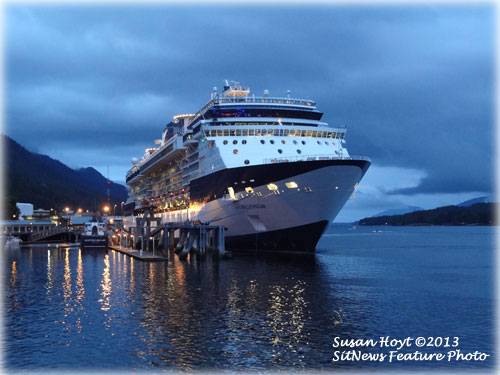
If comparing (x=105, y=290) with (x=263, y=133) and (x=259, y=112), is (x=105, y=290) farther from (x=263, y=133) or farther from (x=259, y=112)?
(x=259, y=112)

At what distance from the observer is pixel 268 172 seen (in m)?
40.1

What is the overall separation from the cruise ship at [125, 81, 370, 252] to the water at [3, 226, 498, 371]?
5373 mm

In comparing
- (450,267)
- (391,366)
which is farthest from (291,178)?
(391,366)

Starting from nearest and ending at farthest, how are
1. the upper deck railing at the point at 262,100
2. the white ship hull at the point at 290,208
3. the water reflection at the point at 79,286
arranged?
the water reflection at the point at 79,286 < the white ship hull at the point at 290,208 < the upper deck railing at the point at 262,100

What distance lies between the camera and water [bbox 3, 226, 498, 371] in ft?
52.5

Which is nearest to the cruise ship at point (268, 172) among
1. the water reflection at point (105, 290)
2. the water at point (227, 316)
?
the water at point (227, 316)

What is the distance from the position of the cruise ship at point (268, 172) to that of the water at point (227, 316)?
17.6 feet

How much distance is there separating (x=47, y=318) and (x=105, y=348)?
216 inches

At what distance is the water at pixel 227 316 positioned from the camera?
16.0 metres

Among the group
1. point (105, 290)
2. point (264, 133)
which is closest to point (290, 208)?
point (264, 133)

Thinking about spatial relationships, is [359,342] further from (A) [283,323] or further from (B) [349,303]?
(B) [349,303]

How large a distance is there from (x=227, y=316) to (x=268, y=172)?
1999 centimetres

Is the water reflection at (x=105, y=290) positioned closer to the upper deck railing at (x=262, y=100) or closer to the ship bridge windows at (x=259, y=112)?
the ship bridge windows at (x=259, y=112)

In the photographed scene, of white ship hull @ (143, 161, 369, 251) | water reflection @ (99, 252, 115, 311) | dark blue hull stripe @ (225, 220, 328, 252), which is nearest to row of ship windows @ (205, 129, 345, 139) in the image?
white ship hull @ (143, 161, 369, 251)
